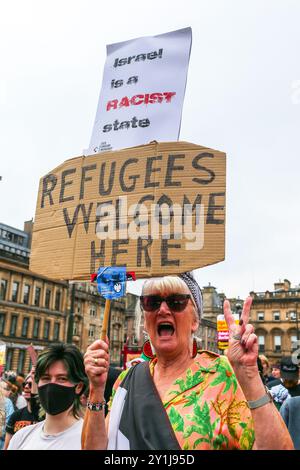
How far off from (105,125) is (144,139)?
0.36 m

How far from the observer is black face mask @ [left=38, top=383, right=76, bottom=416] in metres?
3.22

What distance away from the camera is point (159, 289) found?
8.49ft

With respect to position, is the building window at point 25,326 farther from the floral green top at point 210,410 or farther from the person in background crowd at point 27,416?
the floral green top at point 210,410


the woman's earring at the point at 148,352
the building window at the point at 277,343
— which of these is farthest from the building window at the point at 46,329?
the woman's earring at the point at 148,352

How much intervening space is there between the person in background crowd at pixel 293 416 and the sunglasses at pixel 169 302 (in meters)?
2.86

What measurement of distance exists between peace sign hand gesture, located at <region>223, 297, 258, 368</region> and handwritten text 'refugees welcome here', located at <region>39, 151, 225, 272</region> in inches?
37.0

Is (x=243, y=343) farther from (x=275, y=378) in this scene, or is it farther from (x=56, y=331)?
(x=56, y=331)

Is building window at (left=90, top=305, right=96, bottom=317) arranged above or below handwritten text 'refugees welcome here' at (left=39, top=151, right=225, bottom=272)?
above

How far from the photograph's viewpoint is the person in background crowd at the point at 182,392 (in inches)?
71.3

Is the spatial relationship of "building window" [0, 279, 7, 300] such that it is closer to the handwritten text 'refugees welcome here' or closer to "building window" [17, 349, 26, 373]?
"building window" [17, 349, 26, 373]

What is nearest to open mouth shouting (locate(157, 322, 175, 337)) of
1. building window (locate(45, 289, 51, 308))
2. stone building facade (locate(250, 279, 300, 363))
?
building window (locate(45, 289, 51, 308))

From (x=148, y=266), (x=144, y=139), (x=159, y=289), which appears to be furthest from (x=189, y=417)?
(x=144, y=139)

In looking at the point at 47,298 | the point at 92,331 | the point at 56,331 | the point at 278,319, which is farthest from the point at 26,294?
the point at 278,319
